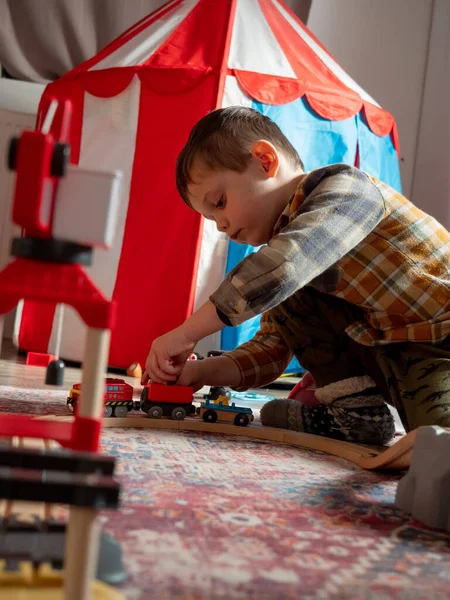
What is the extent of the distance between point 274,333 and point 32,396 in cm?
43

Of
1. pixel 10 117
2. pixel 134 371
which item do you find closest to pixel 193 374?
pixel 134 371

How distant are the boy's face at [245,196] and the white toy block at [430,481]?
44cm

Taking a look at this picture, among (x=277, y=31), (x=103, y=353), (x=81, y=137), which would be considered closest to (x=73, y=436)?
(x=103, y=353)

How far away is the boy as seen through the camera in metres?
0.83

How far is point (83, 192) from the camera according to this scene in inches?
12.9

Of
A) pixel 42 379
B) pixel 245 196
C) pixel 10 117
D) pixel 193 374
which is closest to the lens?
pixel 245 196

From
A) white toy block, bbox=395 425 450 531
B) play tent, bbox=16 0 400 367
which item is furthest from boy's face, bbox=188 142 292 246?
play tent, bbox=16 0 400 367

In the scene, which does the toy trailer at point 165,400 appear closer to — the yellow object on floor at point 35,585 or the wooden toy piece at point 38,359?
the yellow object on floor at point 35,585

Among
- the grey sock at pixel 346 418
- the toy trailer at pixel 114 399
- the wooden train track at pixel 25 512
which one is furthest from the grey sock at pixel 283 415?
the wooden train track at pixel 25 512

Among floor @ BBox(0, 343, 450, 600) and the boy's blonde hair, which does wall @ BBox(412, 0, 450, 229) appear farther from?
floor @ BBox(0, 343, 450, 600)

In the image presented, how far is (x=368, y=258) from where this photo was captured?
928 mm

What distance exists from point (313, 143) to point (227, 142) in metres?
1.13

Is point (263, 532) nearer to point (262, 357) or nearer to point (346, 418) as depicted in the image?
point (346, 418)

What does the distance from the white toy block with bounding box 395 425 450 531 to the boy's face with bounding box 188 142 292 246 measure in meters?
0.44
